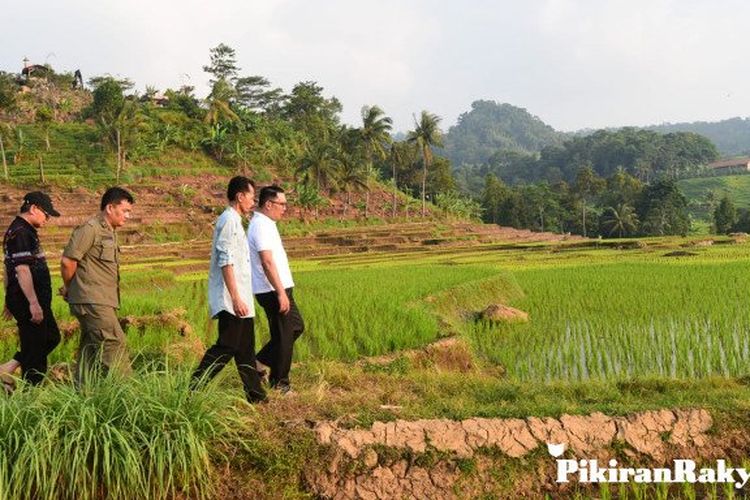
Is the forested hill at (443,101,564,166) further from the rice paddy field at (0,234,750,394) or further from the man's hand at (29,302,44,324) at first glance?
the man's hand at (29,302,44,324)

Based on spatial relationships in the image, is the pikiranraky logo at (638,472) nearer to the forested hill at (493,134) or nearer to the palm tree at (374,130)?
the palm tree at (374,130)

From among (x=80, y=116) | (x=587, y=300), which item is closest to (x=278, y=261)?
(x=587, y=300)

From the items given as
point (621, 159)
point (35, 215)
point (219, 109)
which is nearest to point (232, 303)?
point (35, 215)

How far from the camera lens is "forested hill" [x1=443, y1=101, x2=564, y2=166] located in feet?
507

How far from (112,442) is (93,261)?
50.7 inches

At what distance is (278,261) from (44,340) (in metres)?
1.78

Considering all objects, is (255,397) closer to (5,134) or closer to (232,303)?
(232,303)

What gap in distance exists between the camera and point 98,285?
11.8ft

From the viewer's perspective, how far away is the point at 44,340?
4.17 m

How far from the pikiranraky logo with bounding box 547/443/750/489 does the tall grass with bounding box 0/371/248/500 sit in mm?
1797

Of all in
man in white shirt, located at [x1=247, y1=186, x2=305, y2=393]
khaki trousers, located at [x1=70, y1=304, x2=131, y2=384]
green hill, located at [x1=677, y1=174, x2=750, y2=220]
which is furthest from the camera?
green hill, located at [x1=677, y1=174, x2=750, y2=220]

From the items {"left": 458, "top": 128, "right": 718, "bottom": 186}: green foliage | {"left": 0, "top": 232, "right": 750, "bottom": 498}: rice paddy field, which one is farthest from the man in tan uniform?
{"left": 458, "top": 128, "right": 718, "bottom": 186}: green foliage

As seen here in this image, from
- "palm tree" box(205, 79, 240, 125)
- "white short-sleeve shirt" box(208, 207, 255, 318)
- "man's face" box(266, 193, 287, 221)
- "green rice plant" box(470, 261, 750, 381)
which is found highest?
"palm tree" box(205, 79, 240, 125)

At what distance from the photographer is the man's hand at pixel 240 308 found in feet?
11.3
